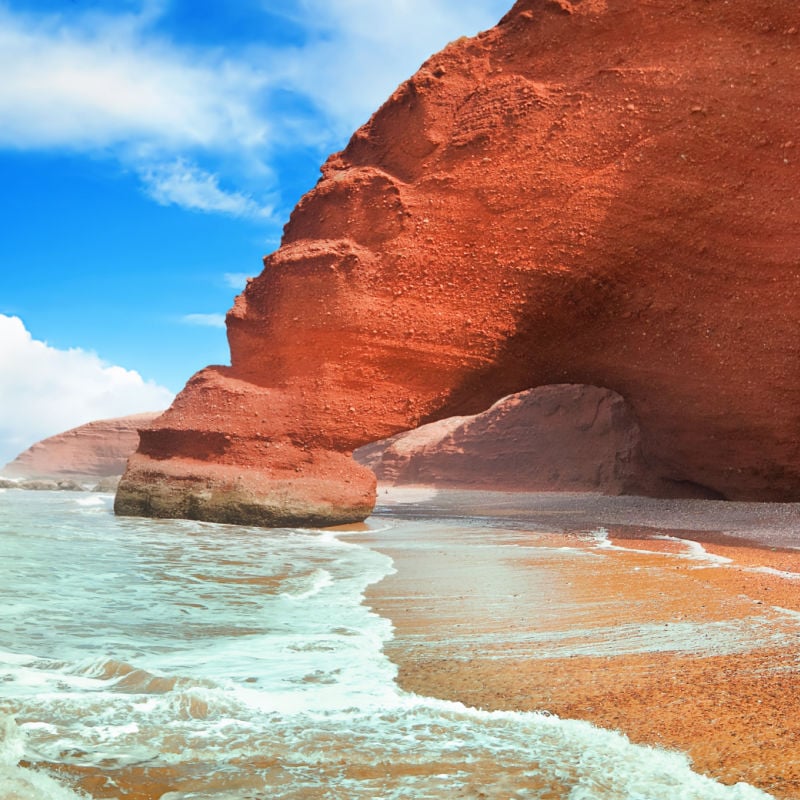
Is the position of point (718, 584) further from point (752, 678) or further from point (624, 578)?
point (752, 678)

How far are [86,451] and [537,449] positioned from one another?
114 ft

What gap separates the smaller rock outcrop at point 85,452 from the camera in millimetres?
49781

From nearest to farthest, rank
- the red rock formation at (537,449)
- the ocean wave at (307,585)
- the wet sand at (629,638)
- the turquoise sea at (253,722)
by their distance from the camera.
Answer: the turquoise sea at (253,722), the wet sand at (629,638), the ocean wave at (307,585), the red rock formation at (537,449)

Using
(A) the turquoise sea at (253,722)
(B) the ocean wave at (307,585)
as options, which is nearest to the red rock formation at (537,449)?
(B) the ocean wave at (307,585)

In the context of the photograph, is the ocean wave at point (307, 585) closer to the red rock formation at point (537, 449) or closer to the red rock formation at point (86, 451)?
the red rock formation at point (537, 449)

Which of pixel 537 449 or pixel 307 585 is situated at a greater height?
pixel 537 449

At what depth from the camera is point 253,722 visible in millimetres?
2451

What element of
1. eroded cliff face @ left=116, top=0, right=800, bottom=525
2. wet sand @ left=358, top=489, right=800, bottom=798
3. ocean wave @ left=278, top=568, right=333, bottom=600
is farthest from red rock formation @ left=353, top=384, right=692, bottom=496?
ocean wave @ left=278, top=568, right=333, bottom=600

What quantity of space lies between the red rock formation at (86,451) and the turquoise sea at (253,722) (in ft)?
155

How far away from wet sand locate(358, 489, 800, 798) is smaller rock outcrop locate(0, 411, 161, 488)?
4519 cm

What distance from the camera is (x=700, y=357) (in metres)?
12.8

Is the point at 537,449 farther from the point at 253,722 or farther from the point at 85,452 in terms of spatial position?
the point at 85,452

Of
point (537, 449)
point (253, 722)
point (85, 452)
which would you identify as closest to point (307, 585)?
point (253, 722)

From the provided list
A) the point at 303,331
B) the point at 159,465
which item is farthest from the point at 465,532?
the point at 159,465
